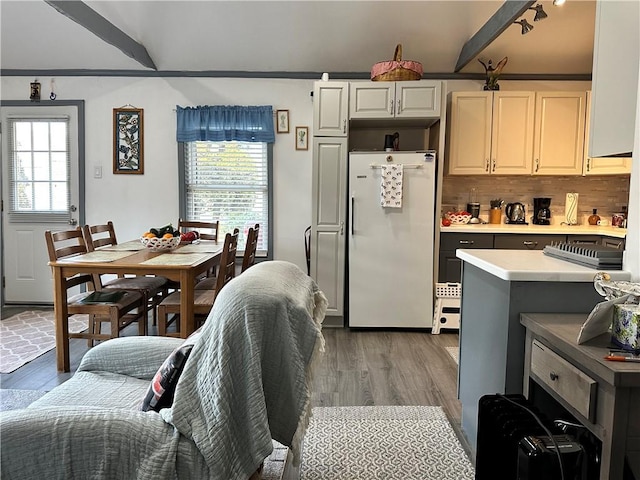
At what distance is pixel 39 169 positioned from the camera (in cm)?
462

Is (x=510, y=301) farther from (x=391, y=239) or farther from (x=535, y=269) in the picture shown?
(x=391, y=239)

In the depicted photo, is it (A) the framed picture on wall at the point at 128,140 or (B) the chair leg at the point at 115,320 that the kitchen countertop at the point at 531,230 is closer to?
(B) the chair leg at the point at 115,320

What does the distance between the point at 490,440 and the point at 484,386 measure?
0.41 m

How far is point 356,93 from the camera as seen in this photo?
3.90 m

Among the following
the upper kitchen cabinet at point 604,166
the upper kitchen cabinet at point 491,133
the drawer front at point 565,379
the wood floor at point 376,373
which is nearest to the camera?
the drawer front at point 565,379

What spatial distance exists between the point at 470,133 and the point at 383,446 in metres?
3.05

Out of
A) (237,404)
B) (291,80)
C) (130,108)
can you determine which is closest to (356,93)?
(291,80)

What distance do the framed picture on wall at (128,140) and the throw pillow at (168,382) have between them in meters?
3.78

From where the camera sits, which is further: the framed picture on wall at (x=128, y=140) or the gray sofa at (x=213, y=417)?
the framed picture on wall at (x=128, y=140)

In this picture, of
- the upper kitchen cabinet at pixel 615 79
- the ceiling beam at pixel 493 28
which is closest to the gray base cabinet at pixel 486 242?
the ceiling beam at pixel 493 28

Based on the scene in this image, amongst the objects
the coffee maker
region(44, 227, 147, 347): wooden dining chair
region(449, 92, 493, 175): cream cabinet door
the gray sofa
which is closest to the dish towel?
region(449, 92, 493, 175): cream cabinet door

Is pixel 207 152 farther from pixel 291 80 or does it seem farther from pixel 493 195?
pixel 493 195

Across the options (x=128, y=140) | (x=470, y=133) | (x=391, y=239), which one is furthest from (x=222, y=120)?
(x=470, y=133)

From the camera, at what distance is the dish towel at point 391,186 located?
3801 mm
